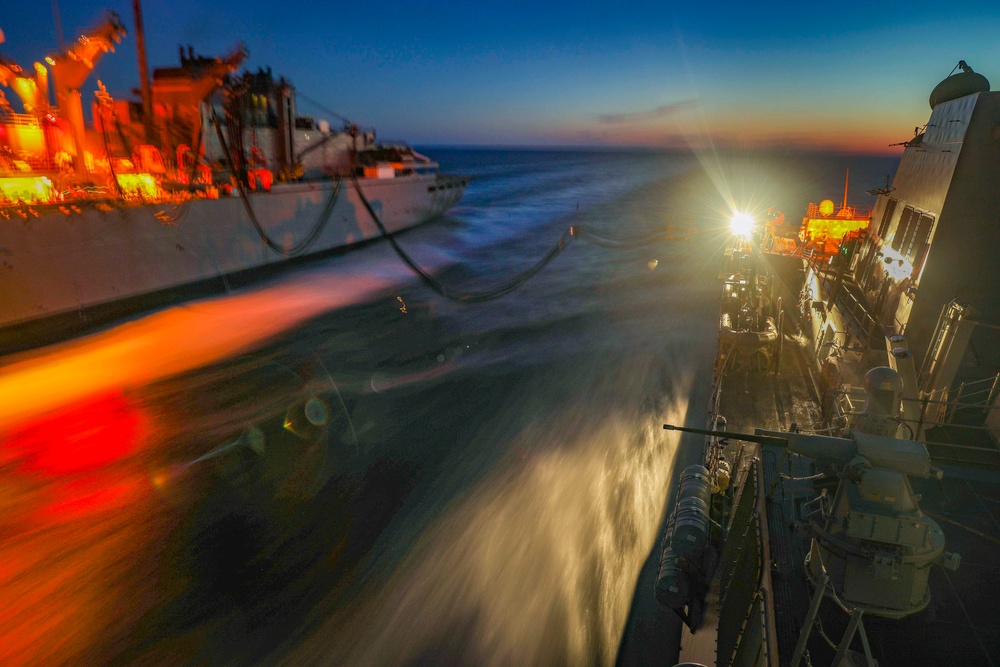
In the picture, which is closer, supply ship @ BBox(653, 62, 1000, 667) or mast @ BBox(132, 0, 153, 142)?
supply ship @ BBox(653, 62, 1000, 667)

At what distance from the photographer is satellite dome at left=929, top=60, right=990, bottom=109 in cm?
1373

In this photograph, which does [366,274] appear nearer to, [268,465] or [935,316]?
[268,465]

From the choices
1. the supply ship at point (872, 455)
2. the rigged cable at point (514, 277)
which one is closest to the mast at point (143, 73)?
the rigged cable at point (514, 277)

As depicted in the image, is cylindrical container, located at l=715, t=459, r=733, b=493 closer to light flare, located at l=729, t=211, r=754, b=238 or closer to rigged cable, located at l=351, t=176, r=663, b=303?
rigged cable, located at l=351, t=176, r=663, b=303

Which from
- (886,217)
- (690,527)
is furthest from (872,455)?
(886,217)

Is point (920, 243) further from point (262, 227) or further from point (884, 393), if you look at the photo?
point (262, 227)

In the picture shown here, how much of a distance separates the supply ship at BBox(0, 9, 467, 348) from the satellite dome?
22.2 meters

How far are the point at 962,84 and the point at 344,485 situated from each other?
19.2 metres

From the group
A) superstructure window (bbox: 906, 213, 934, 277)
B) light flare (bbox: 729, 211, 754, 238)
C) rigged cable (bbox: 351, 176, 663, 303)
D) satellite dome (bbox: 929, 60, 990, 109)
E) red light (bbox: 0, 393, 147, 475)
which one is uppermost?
satellite dome (bbox: 929, 60, 990, 109)

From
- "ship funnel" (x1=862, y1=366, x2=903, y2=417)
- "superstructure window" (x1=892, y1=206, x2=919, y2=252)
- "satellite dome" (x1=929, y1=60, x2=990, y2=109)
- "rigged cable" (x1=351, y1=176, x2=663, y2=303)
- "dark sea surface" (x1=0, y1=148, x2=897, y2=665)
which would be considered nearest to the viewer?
"ship funnel" (x1=862, y1=366, x2=903, y2=417)

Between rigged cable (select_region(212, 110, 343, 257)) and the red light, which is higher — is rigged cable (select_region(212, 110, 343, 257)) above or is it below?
above

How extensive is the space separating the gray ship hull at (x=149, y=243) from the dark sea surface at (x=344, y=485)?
1.99 m

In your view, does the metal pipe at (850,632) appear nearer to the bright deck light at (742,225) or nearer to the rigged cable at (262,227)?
the bright deck light at (742,225)

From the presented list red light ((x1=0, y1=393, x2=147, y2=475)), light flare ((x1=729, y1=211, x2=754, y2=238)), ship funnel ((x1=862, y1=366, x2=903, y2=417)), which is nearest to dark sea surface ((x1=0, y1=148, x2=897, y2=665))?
red light ((x1=0, y1=393, x2=147, y2=475))
